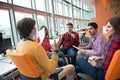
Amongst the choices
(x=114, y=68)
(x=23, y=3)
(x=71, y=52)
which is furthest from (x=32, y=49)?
(x=23, y=3)

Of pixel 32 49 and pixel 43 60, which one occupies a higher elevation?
pixel 32 49

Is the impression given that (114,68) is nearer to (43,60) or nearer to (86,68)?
(86,68)

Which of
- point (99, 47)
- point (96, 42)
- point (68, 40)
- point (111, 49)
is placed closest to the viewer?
point (111, 49)

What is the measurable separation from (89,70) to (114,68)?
57cm

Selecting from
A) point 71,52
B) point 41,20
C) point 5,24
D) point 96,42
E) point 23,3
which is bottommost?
point 71,52

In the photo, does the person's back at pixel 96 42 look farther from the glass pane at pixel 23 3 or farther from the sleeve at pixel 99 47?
the glass pane at pixel 23 3

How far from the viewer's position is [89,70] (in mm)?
1960

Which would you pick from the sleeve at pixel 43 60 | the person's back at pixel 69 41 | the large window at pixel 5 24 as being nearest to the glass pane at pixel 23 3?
the large window at pixel 5 24

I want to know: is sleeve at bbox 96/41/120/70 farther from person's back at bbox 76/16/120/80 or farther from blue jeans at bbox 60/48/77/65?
blue jeans at bbox 60/48/77/65

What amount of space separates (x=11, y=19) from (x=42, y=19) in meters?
Answer: 1.97

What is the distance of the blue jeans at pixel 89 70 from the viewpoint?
1856mm

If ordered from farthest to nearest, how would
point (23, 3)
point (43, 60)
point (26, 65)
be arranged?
point (23, 3) < point (43, 60) < point (26, 65)

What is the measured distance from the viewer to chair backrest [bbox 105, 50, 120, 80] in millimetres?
1357

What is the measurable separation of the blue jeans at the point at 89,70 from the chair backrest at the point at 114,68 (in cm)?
35
